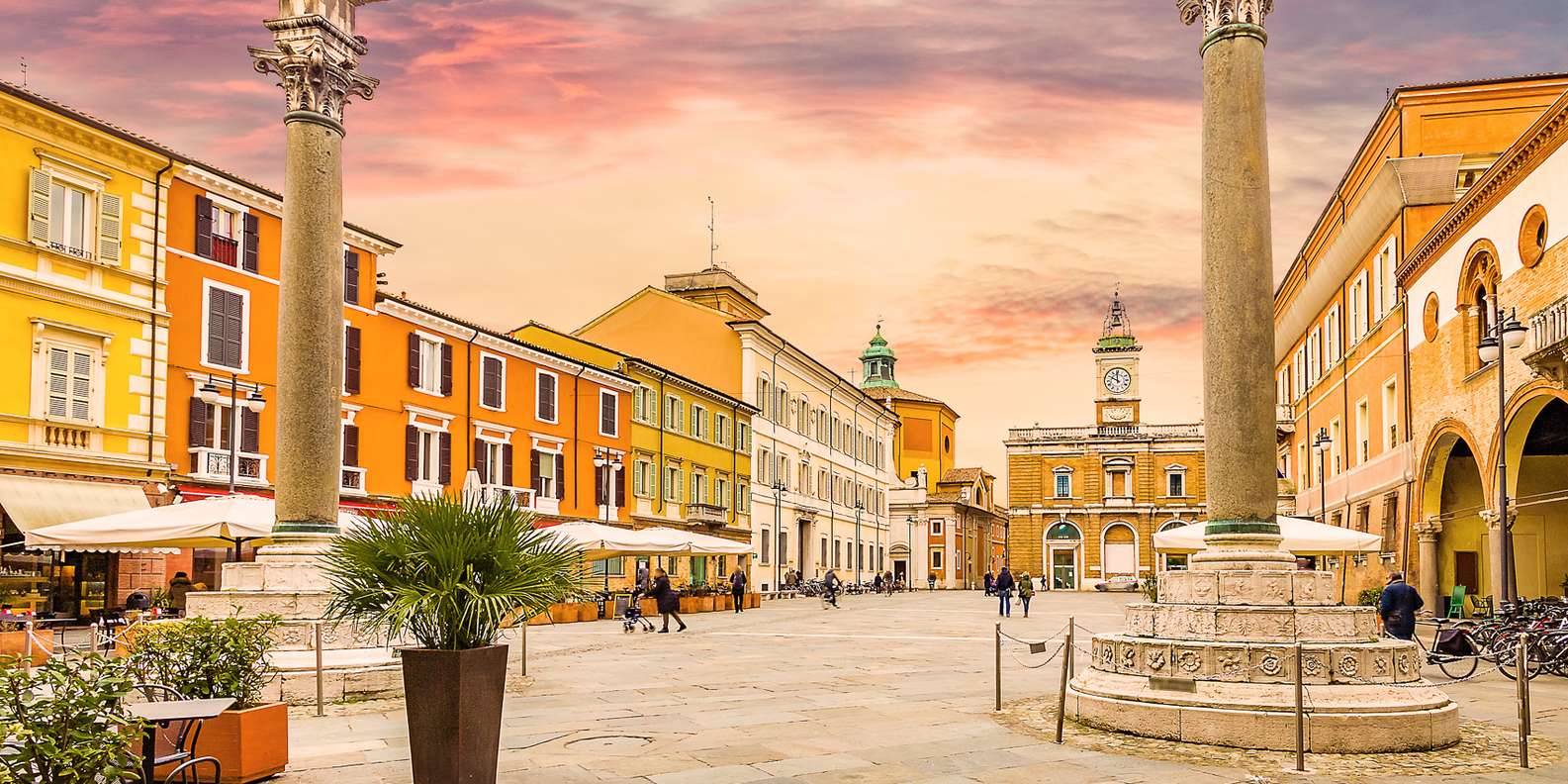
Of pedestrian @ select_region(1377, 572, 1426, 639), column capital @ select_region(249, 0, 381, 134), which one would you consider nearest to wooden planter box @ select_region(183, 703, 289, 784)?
column capital @ select_region(249, 0, 381, 134)

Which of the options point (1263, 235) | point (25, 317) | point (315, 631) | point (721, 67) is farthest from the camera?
point (25, 317)

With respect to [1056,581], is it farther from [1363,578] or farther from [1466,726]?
[1466,726]

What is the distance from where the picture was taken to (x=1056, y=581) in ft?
310

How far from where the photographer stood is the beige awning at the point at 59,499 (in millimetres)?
23656

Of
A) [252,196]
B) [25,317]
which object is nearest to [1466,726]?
[25,317]

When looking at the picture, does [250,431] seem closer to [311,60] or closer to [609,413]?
[609,413]

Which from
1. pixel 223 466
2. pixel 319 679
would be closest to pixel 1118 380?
pixel 223 466

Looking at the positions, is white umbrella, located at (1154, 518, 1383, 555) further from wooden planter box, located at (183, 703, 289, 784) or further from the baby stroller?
wooden planter box, located at (183, 703, 289, 784)

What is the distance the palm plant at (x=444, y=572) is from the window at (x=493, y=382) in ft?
105

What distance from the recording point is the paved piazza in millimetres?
9336

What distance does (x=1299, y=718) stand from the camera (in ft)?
31.1

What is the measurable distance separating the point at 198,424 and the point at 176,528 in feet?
41.8

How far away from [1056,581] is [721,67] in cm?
7872

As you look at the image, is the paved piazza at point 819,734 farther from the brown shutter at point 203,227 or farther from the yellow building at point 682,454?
the yellow building at point 682,454
